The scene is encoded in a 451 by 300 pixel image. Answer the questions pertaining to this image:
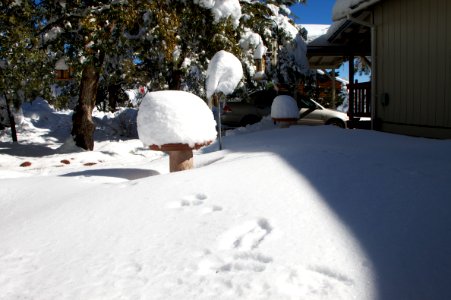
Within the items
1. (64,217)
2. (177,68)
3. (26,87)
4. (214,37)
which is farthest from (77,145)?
(64,217)

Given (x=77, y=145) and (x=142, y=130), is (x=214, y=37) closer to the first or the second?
(x=77, y=145)

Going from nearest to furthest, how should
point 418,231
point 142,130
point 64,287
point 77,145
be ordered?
point 64,287 → point 418,231 → point 142,130 → point 77,145

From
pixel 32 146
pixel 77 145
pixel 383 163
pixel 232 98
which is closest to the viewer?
pixel 383 163

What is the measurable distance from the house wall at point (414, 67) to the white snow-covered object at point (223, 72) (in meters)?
3.22

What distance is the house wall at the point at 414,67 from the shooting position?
246 inches

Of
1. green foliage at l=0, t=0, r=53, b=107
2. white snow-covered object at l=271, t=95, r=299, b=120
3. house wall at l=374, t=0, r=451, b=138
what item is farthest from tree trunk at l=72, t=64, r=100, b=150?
house wall at l=374, t=0, r=451, b=138

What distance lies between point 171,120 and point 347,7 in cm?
599

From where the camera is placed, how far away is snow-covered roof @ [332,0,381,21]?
300 inches

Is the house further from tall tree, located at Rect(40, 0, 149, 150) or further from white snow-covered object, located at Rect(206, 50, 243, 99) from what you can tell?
tall tree, located at Rect(40, 0, 149, 150)

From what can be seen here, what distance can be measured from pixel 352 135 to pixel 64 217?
528 centimetres

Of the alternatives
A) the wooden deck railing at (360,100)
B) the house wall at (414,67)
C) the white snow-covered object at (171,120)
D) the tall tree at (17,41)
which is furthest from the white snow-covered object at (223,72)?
the wooden deck railing at (360,100)

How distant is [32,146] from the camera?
468 inches

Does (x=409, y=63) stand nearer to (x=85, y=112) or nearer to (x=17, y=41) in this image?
(x=17, y=41)

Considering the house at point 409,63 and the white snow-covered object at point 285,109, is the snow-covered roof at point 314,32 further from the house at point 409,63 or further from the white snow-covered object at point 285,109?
the white snow-covered object at point 285,109
